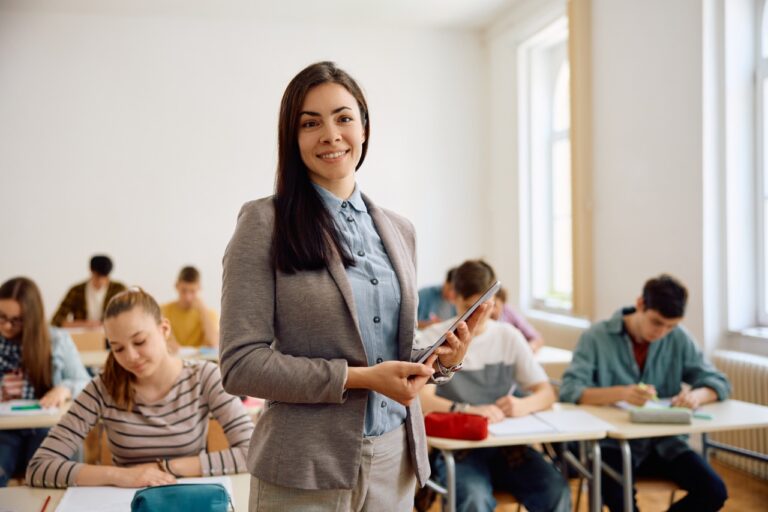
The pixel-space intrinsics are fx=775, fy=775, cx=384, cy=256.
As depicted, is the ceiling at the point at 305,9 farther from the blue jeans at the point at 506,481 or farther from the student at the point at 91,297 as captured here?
the blue jeans at the point at 506,481

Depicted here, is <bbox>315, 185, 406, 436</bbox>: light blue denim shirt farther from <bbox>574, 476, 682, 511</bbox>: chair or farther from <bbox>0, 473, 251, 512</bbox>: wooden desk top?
<bbox>574, 476, 682, 511</bbox>: chair

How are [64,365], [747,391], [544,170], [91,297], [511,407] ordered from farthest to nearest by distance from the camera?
[544,170]
[91,297]
[747,391]
[64,365]
[511,407]

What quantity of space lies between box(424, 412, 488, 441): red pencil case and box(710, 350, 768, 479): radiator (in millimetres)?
2267

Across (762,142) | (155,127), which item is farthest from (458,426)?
(155,127)

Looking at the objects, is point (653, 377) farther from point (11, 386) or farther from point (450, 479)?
point (11, 386)

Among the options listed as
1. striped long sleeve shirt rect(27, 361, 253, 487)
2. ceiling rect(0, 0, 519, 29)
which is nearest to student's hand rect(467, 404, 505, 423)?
striped long sleeve shirt rect(27, 361, 253, 487)

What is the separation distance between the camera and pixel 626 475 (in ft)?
9.14

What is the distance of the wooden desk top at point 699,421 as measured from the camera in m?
2.79

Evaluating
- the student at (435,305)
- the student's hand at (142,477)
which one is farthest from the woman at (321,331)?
the student at (435,305)

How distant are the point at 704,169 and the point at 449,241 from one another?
377 centimetres

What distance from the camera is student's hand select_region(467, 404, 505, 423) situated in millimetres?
2905

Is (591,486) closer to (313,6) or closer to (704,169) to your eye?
(704,169)

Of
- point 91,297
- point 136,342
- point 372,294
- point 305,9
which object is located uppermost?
point 305,9

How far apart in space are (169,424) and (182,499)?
763 millimetres
